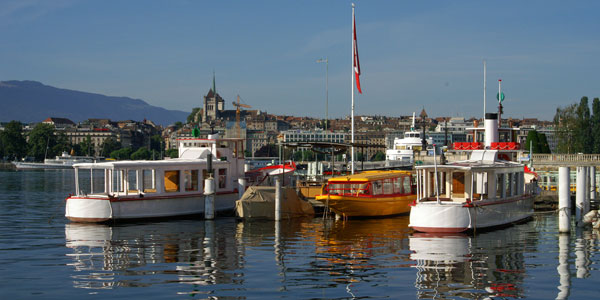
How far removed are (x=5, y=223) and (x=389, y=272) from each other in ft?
72.0

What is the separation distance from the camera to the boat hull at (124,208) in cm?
3241

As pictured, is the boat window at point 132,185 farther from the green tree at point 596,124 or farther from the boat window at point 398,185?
the green tree at point 596,124

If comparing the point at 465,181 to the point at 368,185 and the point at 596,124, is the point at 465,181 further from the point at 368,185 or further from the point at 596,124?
the point at 596,124

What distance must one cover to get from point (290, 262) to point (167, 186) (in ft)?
47.0

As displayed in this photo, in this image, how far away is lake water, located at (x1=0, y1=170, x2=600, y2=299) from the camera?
704 inches

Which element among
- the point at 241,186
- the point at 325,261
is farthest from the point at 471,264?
the point at 241,186

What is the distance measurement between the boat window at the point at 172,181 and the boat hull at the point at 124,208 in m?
0.67

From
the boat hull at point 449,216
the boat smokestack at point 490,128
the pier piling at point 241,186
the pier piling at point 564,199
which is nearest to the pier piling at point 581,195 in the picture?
the pier piling at point 564,199

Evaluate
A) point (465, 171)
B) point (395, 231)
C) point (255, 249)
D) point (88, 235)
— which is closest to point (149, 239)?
point (88, 235)

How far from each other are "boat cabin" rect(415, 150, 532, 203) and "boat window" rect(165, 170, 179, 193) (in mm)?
11547

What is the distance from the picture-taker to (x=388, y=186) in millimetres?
36250

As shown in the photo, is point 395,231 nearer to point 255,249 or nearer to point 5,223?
point 255,249

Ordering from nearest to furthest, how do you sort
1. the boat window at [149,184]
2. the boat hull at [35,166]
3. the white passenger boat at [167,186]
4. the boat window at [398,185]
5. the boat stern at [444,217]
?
the boat stern at [444,217]
the white passenger boat at [167,186]
the boat window at [149,184]
the boat window at [398,185]
the boat hull at [35,166]

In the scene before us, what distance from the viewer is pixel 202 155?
37594 mm
